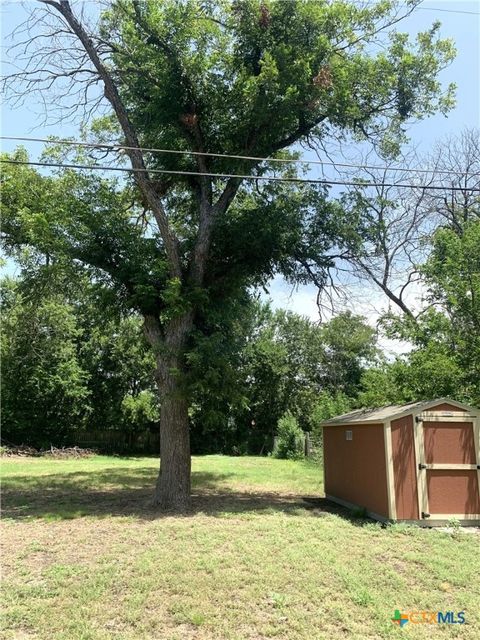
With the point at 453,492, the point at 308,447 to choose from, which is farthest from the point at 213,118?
the point at 308,447

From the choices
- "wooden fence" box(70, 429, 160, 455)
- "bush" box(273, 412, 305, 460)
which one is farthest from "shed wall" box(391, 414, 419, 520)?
"wooden fence" box(70, 429, 160, 455)

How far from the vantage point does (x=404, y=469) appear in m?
7.40

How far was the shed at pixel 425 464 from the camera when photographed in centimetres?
734

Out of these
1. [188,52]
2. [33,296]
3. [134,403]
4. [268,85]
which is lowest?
[134,403]

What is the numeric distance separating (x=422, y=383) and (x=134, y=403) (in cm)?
1525

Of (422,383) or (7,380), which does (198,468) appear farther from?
(7,380)

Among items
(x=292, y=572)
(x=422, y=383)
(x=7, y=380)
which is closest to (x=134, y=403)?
(x=7, y=380)

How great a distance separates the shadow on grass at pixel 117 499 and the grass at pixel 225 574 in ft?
0.30

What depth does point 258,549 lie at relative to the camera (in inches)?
220

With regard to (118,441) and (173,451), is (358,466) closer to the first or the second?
(173,451)

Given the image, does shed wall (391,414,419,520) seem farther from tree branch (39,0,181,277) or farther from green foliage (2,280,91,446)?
green foliage (2,280,91,446)

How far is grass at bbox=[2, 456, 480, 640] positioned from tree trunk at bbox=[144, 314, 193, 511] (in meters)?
0.46

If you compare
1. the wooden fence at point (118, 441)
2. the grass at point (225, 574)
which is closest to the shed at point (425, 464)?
the grass at point (225, 574)

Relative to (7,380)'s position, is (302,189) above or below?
above
